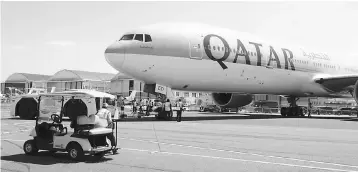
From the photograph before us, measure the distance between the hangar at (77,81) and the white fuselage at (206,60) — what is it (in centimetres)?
4781

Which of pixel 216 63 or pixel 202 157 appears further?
pixel 216 63

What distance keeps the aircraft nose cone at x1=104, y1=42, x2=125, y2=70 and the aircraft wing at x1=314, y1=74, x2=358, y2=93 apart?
17.6 meters

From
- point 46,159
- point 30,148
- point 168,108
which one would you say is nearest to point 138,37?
point 168,108

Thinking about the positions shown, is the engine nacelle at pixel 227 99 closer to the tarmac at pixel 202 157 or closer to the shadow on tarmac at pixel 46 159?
the tarmac at pixel 202 157

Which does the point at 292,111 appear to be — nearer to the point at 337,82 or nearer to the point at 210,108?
the point at 337,82

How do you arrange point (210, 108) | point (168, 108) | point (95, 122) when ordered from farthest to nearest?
1. point (210, 108)
2. point (168, 108)
3. point (95, 122)

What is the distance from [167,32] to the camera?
19.9m

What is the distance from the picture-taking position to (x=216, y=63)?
21344 mm

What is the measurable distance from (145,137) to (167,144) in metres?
1.80

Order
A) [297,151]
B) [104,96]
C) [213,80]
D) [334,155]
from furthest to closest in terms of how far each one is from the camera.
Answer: [213,80]
[297,151]
[334,155]
[104,96]

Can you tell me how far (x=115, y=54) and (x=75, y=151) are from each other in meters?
11.4

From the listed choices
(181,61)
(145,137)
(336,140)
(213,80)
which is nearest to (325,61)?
(213,80)

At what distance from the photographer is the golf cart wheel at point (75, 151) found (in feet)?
25.8

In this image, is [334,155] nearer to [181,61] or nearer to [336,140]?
[336,140]
